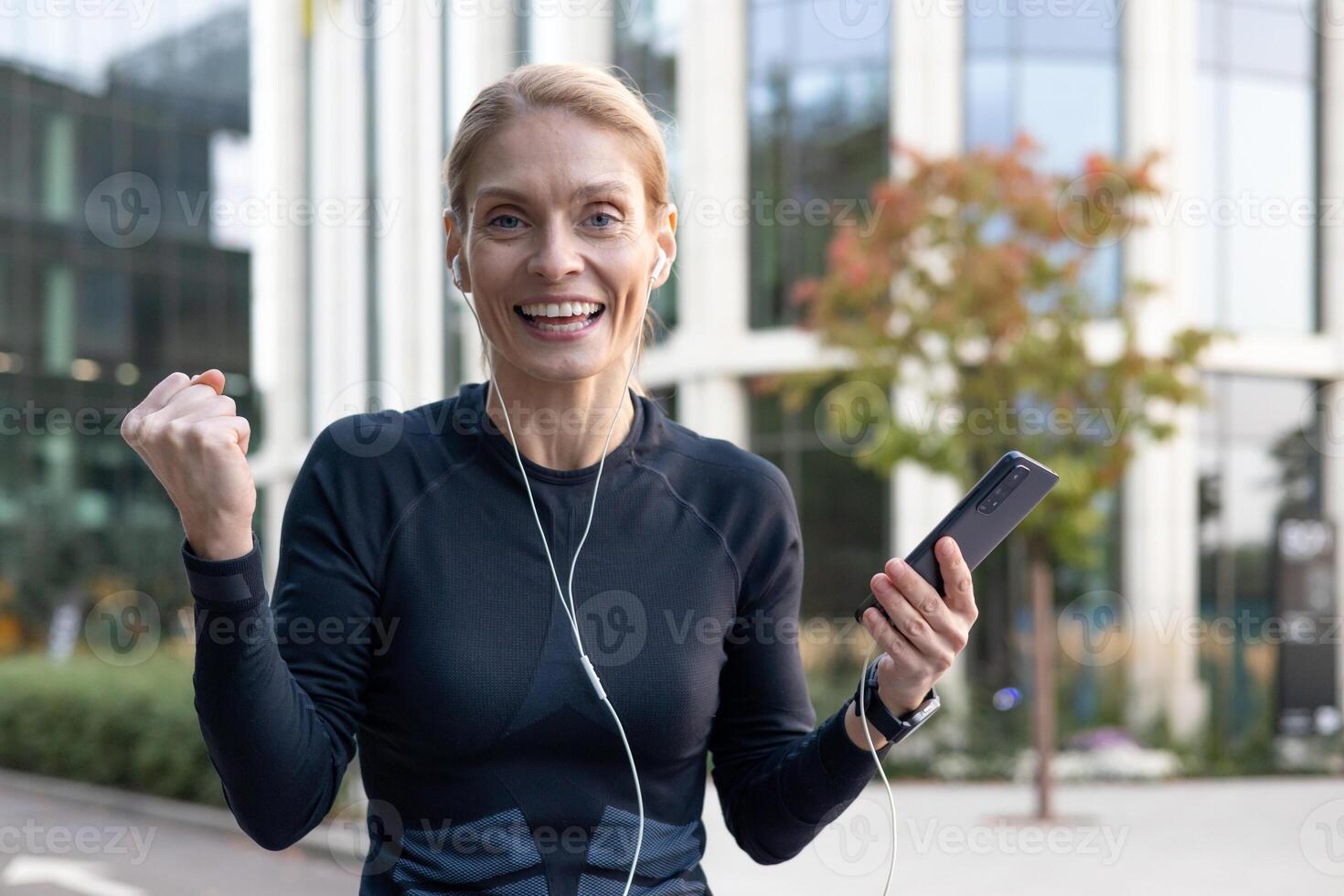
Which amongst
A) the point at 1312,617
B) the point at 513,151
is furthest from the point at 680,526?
the point at 1312,617

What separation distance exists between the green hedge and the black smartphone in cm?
966

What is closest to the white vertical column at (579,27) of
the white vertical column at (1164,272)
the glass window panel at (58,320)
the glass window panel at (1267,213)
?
the white vertical column at (1164,272)

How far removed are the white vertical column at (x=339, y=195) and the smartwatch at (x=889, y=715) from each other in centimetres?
2312

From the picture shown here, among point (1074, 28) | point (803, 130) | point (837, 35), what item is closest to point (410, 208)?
point (803, 130)

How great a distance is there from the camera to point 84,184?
31828mm

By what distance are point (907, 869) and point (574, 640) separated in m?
7.21

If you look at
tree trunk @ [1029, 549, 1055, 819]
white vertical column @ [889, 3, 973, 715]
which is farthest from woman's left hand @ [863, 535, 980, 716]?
white vertical column @ [889, 3, 973, 715]

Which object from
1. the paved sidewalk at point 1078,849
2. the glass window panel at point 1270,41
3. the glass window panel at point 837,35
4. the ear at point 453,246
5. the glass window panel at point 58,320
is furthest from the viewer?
the glass window panel at point 58,320

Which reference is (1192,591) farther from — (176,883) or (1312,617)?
(176,883)

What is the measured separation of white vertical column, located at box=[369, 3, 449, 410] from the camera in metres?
21.2

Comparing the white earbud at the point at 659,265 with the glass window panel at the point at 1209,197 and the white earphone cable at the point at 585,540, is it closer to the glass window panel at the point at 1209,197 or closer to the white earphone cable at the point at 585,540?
the white earphone cable at the point at 585,540

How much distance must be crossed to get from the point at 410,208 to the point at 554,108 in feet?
66.9

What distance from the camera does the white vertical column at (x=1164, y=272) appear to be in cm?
1641

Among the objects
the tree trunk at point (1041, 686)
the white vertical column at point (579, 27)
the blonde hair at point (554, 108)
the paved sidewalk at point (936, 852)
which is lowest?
the paved sidewalk at point (936, 852)
